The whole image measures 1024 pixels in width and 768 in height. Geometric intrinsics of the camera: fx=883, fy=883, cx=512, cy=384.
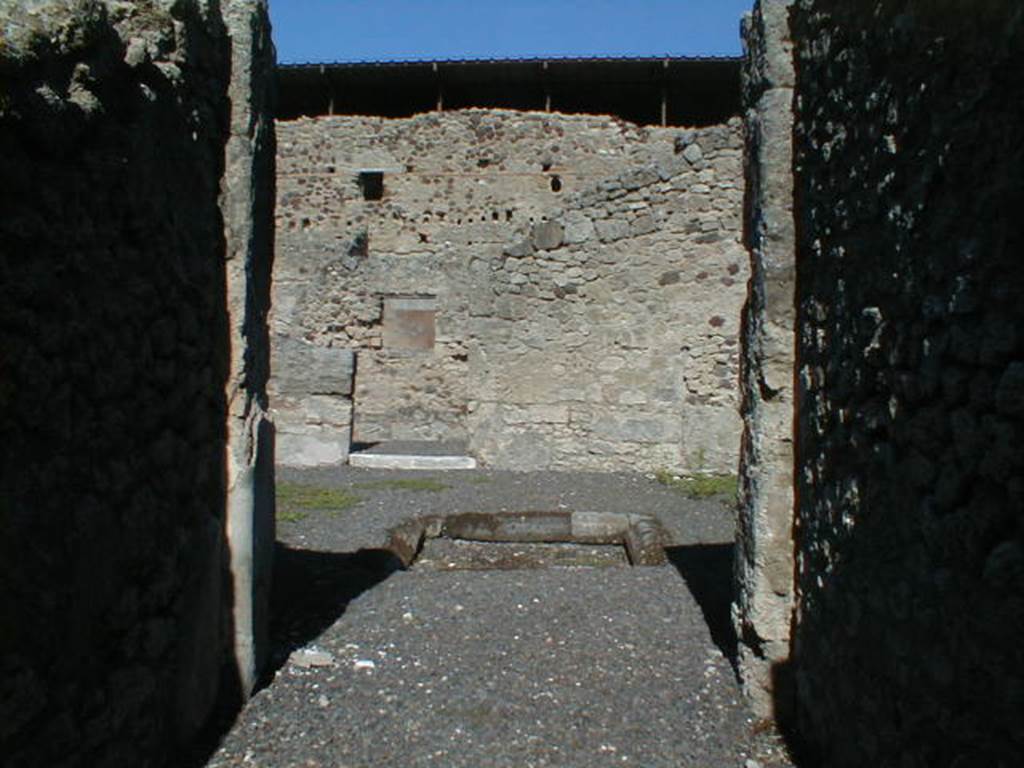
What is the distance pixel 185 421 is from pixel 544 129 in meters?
16.4

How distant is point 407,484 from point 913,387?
7015 mm

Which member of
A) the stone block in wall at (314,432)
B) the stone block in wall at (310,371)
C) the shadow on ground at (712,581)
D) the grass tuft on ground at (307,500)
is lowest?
the shadow on ground at (712,581)

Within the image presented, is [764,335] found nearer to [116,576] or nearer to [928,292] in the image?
[928,292]

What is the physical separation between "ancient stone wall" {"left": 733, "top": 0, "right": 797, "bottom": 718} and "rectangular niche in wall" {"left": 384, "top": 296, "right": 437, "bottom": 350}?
36.4 ft

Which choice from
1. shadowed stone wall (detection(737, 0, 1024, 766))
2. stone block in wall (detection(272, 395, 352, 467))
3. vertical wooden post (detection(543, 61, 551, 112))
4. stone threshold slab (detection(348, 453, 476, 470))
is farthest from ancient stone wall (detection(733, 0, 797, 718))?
vertical wooden post (detection(543, 61, 551, 112))

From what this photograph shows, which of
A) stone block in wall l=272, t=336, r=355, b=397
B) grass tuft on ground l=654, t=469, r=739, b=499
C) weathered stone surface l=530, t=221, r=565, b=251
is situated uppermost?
weathered stone surface l=530, t=221, r=565, b=251

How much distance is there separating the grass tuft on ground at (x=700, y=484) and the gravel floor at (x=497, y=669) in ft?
6.91

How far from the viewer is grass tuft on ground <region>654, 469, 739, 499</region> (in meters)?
8.12

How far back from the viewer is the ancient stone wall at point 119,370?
185cm

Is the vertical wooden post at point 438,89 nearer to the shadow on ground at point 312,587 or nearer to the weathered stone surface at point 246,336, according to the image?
the shadow on ground at point 312,587

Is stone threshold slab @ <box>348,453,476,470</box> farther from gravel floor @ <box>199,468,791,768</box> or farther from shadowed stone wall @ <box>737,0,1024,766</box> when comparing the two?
shadowed stone wall @ <box>737,0,1024,766</box>

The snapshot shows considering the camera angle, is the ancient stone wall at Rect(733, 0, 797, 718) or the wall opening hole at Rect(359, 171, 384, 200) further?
the wall opening hole at Rect(359, 171, 384, 200)

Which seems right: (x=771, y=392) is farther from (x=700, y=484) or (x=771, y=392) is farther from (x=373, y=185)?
(x=373, y=185)

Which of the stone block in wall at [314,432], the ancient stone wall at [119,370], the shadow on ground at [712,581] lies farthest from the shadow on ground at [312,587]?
the stone block in wall at [314,432]
